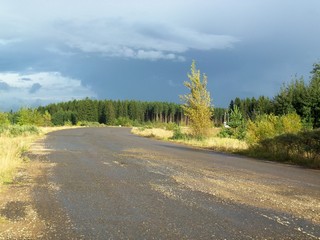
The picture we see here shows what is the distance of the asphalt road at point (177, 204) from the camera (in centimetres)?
596

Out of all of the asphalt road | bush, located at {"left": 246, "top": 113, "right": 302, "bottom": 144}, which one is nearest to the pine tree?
bush, located at {"left": 246, "top": 113, "right": 302, "bottom": 144}

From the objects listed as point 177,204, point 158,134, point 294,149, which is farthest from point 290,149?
point 158,134

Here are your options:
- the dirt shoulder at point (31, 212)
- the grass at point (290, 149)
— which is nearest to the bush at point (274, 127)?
the grass at point (290, 149)

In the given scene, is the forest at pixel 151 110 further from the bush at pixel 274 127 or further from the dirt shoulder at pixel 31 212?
the dirt shoulder at pixel 31 212

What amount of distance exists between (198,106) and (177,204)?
1111 inches

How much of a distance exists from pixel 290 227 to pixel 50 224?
12.7 ft

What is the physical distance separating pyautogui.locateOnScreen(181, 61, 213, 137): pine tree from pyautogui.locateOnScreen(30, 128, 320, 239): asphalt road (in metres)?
22.6

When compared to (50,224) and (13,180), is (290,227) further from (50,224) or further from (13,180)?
(13,180)

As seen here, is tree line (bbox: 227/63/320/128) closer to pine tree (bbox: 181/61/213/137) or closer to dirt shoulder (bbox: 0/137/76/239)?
pine tree (bbox: 181/61/213/137)

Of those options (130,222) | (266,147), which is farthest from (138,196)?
(266,147)

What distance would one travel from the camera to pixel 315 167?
1656cm

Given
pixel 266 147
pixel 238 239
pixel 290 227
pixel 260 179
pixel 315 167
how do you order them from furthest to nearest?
pixel 266 147 < pixel 315 167 < pixel 260 179 < pixel 290 227 < pixel 238 239

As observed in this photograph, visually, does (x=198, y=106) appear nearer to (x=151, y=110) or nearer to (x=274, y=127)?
(x=274, y=127)

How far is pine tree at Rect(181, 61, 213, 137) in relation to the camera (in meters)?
35.9
